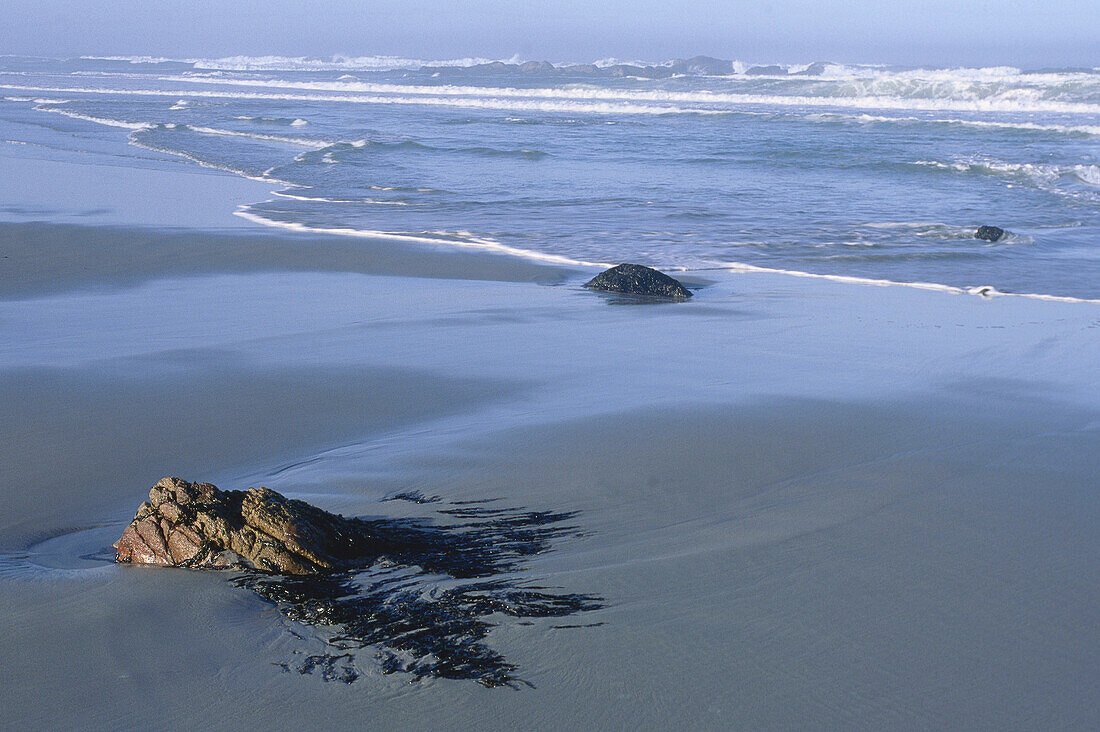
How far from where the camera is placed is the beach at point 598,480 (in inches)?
81.7

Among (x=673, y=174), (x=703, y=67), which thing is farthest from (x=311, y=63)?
(x=673, y=174)

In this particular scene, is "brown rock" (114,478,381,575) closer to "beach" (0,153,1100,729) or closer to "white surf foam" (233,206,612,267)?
"beach" (0,153,1100,729)

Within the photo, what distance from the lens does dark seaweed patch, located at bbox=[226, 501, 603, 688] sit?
83.5 inches

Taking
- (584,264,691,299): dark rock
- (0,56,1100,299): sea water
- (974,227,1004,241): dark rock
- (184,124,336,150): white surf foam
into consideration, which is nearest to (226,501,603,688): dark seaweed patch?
(584,264,691,299): dark rock

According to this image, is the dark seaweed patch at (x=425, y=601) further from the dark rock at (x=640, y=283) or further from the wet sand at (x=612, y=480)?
the dark rock at (x=640, y=283)

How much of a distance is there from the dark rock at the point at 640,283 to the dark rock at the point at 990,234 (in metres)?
4.17

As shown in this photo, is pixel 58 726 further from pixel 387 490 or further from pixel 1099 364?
pixel 1099 364

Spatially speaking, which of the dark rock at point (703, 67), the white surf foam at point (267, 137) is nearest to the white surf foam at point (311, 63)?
the dark rock at point (703, 67)

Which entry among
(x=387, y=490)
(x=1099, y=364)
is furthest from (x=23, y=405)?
(x=1099, y=364)

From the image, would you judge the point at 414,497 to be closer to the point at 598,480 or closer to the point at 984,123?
the point at 598,480

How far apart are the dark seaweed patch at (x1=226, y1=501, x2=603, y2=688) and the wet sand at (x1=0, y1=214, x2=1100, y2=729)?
47 mm

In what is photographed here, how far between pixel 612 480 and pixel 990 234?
24.8 ft

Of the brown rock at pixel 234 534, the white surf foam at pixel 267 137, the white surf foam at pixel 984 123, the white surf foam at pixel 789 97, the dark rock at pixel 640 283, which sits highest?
the white surf foam at pixel 789 97

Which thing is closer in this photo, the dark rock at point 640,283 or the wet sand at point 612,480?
the wet sand at point 612,480
